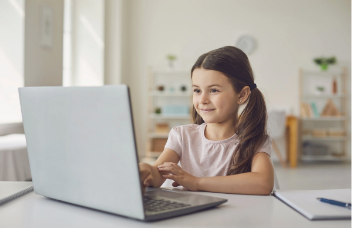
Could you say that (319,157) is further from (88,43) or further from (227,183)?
(227,183)

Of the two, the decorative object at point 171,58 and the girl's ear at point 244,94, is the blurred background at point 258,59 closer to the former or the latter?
the decorative object at point 171,58

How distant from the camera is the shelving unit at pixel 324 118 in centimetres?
522

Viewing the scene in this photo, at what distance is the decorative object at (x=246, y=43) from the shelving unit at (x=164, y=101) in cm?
93

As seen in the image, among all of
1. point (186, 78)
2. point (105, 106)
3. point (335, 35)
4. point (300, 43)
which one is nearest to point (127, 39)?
point (186, 78)

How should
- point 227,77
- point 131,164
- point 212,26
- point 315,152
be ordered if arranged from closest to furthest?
point 131,164 → point 227,77 → point 315,152 → point 212,26

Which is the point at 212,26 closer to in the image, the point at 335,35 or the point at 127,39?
the point at 127,39

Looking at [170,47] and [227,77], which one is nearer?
[227,77]

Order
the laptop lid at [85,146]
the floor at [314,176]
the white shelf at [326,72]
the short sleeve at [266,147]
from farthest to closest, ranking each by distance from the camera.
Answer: the white shelf at [326,72] < the floor at [314,176] < the short sleeve at [266,147] < the laptop lid at [85,146]

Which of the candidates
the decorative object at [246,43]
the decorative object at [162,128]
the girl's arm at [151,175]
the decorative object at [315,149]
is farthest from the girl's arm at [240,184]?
the decorative object at [246,43]

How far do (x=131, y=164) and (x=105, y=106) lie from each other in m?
0.10

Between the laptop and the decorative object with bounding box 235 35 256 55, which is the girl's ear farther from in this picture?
the decorative object with bounding box 235 35 256 55

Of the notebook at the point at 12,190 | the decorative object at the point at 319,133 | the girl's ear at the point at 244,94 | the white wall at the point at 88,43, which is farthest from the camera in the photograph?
the decorative object at the point at 319,133

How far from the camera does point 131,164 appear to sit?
0.55 m

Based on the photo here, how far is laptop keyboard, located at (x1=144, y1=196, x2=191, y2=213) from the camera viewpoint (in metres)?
0.62
